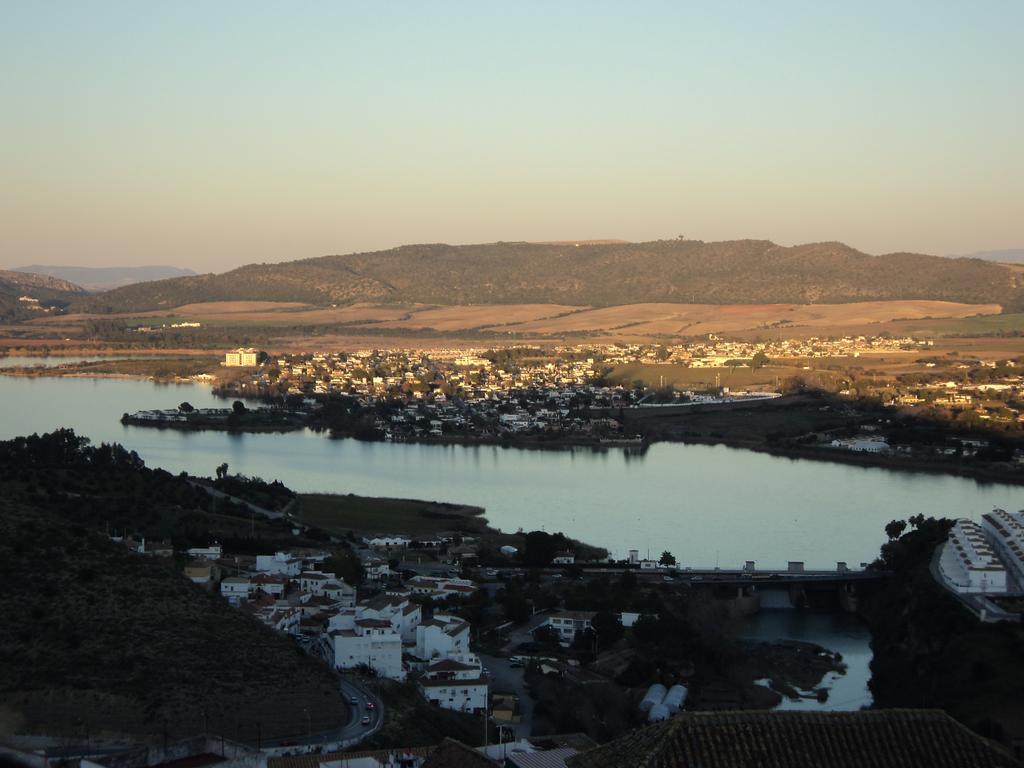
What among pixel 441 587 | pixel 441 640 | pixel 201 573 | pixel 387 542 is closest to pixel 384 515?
pixel 387 542

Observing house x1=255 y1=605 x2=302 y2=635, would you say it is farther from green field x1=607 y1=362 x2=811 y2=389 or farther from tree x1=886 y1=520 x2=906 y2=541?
green field x1=607 y1=362 x2=811 y2=389

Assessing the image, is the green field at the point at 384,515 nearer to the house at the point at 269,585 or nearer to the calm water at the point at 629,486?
the calm water at the point at 629,486

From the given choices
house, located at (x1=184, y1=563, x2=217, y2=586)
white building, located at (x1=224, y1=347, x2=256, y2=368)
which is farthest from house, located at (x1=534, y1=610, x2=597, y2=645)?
white building, located at (x1=224, y1=347, x2=256, y2=368)

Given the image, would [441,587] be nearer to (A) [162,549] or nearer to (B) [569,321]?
(A) [162,549]

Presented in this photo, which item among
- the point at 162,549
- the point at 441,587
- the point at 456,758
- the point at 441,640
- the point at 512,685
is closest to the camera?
the point at 456,758

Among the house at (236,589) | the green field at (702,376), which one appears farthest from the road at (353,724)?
the green field at (702,376)

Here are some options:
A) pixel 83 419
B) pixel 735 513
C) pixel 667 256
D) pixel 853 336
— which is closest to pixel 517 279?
pixel 667 256
